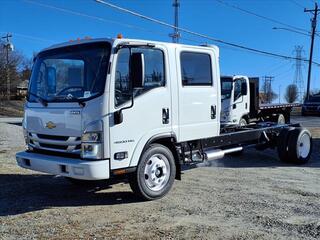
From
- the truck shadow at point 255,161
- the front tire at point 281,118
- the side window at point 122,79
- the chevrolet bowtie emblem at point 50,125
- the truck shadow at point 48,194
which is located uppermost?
the side window at point 122,79

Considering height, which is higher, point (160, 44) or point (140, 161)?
point (160, 44)

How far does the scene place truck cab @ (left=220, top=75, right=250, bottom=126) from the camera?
18031 mm

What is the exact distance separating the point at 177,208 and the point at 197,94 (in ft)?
7.33

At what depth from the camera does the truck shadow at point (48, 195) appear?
716 cm

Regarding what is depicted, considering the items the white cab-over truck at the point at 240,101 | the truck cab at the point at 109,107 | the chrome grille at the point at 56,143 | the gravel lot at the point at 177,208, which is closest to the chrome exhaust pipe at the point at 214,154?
the gravel lot at the point at 177,208

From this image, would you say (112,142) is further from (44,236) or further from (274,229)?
(274,229)

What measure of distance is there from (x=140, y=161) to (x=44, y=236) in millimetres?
1976

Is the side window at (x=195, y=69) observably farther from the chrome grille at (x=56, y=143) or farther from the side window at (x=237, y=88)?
the side window at (x=237, y=88)

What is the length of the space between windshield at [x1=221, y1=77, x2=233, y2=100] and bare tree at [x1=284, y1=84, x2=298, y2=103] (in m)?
87.1

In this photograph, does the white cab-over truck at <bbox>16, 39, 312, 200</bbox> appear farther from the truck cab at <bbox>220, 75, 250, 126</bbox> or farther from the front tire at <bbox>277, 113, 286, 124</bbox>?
the front tire at <bbox>277, 113, 286, 124</bbox>

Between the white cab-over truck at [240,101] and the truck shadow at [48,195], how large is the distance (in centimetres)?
891

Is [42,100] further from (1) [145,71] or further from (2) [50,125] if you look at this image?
(1) [145,71]

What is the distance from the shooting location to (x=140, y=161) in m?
7.07

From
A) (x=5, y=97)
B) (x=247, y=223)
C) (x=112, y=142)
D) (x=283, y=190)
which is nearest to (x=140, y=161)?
(x=112, y=142)
